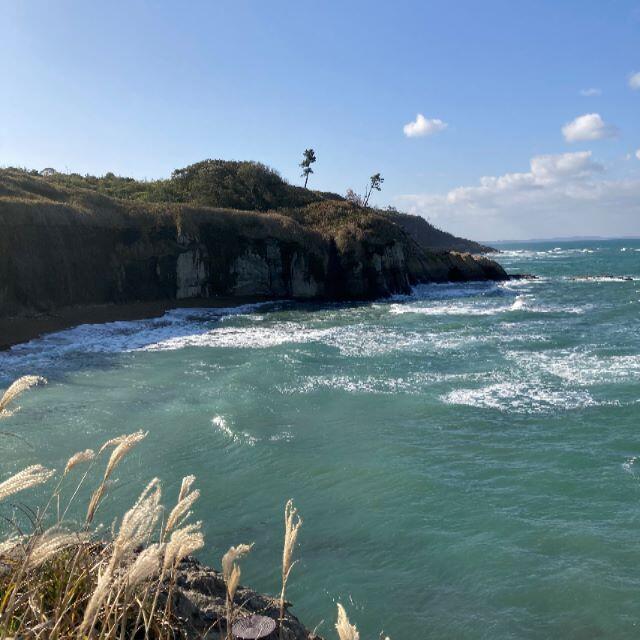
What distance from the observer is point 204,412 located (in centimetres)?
1478

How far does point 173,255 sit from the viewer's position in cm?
3678

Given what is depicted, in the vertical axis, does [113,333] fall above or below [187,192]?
below

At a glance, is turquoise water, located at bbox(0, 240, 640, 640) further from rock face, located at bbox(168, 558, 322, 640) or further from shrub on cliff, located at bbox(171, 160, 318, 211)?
shrub on cliff, located at bbox(171, 160, 318, 211)

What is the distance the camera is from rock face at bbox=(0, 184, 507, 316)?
99.7 feet

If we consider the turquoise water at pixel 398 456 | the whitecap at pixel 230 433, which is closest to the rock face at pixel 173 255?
the turquoise water at pixel 398 456

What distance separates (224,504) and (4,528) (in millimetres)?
3281

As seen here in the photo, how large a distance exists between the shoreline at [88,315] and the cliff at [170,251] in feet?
2.08

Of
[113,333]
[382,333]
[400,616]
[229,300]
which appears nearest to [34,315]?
[113,333]

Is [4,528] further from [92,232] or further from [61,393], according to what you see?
[92,232]

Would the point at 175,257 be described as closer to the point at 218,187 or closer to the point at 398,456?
the point at 218,187

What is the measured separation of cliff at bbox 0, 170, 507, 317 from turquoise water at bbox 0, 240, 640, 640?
23.4 ft

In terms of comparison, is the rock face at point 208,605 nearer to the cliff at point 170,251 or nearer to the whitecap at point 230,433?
the whitecap at point 230,433

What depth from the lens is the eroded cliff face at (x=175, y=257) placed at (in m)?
30.4

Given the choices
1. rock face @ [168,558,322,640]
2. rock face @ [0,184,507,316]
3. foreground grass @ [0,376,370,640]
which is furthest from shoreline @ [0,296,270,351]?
foreground grass @ [0,376,370,640]
